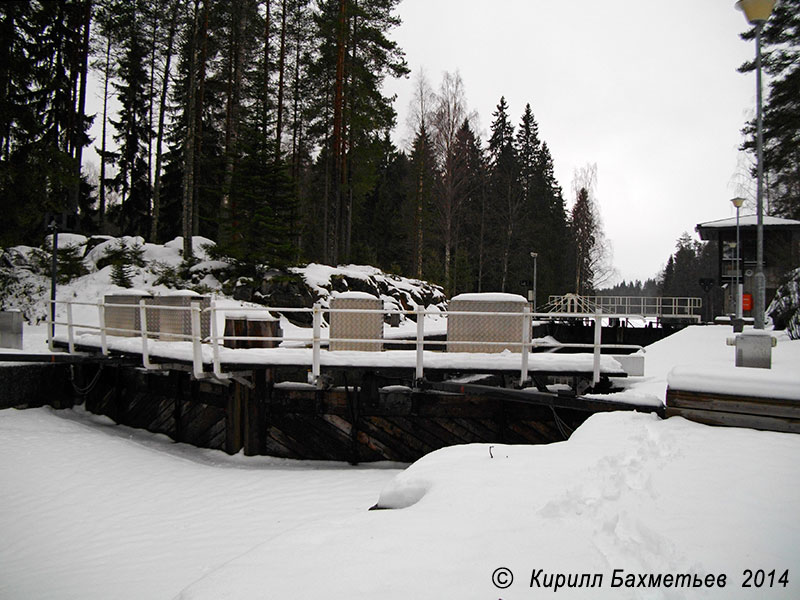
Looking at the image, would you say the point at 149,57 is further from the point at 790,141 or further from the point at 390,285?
the point at 790,141

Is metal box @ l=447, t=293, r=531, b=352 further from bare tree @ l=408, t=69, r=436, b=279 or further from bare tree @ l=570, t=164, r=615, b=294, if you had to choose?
bare tree @ l=570, t=164, r=615, b=294

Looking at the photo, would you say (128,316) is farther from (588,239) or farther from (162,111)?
(588,239)

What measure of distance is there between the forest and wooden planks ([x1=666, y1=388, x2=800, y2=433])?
719 cm

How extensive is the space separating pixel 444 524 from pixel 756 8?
1002cm

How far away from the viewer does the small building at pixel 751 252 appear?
29.2 m

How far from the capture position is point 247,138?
2489 centimetres

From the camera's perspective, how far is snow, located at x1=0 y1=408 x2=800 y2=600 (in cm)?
284

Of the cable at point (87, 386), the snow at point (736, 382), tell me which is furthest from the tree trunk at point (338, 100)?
the snow at point (736, 382)

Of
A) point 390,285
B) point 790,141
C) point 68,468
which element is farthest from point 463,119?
point 68,468

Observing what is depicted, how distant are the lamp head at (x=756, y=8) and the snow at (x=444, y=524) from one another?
24.9ft

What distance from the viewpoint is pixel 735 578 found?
2.70 metres

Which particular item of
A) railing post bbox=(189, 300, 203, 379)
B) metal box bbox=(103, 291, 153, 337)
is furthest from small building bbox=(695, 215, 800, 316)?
railing post bbox=(189, 300, 203, 379)

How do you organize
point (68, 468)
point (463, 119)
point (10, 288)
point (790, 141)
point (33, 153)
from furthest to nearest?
point (463, 119), point (790, 141), point (10, 288), point (33, 153), point (68, 468)

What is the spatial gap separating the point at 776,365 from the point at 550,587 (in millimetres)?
9397
